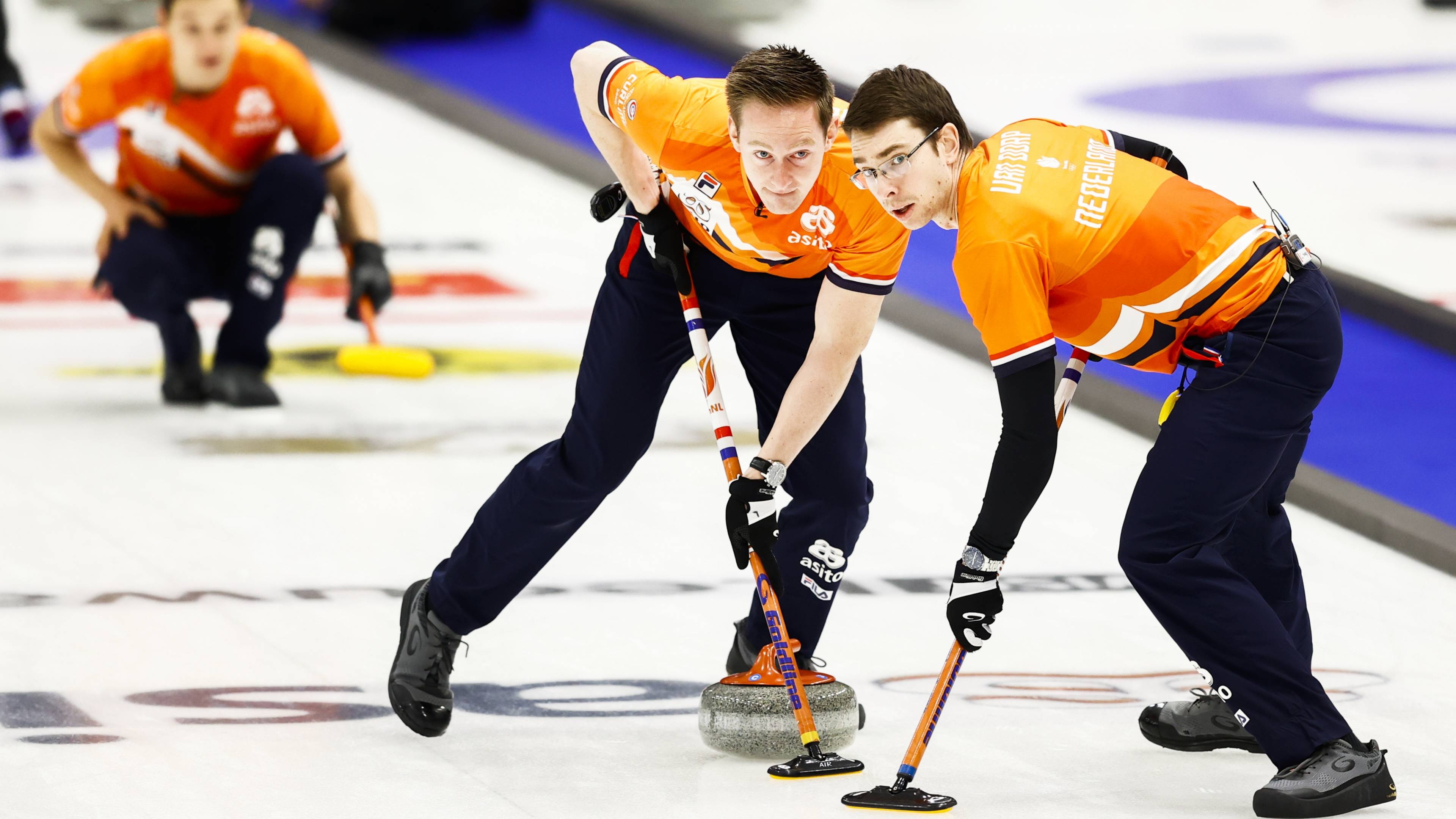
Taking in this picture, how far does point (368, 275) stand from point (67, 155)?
36.4 inches

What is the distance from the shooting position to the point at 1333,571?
4477 millimetres

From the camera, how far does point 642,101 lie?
3473 mm

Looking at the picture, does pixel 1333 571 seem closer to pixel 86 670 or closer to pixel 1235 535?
pixel 1235 535

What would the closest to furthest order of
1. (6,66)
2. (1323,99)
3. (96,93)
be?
(96,93)
(6,66)
(1323,99)

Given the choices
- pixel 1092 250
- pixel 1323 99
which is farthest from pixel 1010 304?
pixel 1323 99

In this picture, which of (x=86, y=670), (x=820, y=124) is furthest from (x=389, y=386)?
(x=820, y=124)

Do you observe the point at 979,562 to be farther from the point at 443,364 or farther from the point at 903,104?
the point at 443,364

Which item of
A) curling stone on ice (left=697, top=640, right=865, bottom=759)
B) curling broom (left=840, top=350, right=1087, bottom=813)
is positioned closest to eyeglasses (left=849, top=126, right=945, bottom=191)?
curling broom (left=840, top=350, right=1087, bottom=813)

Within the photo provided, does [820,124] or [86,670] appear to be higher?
[820,124]

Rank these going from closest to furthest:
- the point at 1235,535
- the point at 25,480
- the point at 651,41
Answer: the point at 1235,535, the point at 25,480, the point at 651,41

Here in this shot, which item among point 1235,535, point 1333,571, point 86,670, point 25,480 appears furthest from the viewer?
→ point 25,480

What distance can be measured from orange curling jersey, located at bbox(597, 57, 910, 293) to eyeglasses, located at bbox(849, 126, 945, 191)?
131 millimetres

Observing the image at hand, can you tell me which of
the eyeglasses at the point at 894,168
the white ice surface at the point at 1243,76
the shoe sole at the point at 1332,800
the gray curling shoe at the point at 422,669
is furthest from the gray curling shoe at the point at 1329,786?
the white ice surface at the point at 1243,76

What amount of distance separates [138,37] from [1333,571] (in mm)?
3604
